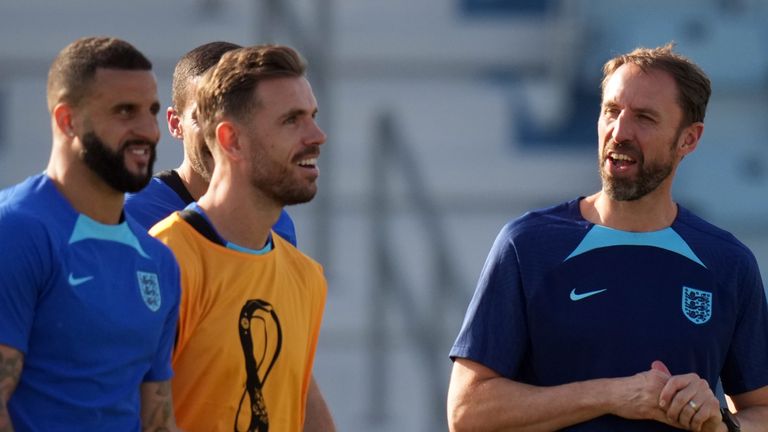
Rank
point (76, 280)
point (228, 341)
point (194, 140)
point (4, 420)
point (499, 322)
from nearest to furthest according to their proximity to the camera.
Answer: point (4, 420) → point (76, 280) → point (228, 341) → point (499, 322) → point (194, 140)

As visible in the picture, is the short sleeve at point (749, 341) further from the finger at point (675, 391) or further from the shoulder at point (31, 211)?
the shoulder at point (31, 211)

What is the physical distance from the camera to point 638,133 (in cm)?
344

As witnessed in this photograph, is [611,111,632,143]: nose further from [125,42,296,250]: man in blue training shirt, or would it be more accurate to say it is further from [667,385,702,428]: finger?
[125,42,296,250]: man in blue training shirt

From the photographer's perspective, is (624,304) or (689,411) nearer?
(689,411)

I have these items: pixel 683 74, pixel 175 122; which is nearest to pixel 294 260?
pixel 175 122

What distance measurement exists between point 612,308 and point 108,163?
127 cm

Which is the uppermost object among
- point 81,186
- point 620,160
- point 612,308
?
point 81,186

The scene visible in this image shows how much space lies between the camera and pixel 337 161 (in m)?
10.9

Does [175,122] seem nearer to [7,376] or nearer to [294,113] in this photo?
[294,113]

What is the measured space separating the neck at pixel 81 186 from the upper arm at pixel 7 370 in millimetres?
330

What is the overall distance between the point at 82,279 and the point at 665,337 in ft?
4.63

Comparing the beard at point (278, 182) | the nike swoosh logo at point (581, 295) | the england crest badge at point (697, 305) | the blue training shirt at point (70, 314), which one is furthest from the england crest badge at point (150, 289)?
the england crest badge at point (697, 305)

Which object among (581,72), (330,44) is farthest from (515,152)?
(330,44)

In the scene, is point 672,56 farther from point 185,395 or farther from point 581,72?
point 581,72
